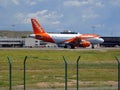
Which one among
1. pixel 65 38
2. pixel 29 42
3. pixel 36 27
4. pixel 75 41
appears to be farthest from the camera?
pixel 29 42

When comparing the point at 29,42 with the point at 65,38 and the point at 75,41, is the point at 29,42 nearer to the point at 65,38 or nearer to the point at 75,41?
the point at 65,38

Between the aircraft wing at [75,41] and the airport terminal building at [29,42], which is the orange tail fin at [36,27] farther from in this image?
the airport terminal building at [29,42]

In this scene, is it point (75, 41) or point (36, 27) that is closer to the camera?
point (75, 41)

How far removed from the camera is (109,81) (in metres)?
26.6

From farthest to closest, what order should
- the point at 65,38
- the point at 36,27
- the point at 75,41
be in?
the point at 36,27, the point at 65,38, the point at 75,41

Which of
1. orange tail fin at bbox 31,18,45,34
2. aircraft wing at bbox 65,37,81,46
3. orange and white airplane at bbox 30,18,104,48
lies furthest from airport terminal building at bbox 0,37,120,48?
aircraft wing at bbox 65,37,81,46

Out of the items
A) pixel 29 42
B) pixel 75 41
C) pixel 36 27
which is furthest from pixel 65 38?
pixel 29 42

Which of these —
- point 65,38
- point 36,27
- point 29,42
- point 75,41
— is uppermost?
point 36,27

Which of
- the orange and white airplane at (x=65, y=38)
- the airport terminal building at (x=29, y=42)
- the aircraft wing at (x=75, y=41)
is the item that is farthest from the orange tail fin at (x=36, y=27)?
the airport terminal building at (x=29, y=42)

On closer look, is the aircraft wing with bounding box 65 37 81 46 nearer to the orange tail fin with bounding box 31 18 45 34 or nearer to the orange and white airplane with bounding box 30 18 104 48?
the orange and white airplane with bounding box 30 18 104 48

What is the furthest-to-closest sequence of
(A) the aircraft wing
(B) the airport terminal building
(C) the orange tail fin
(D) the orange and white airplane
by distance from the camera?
(B) the airport terminal building
(C) the orange tail fin
(D) the orange and white airplane
(A) the aircraft wing

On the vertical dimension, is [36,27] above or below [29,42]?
above

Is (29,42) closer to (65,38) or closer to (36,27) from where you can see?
(36,27)

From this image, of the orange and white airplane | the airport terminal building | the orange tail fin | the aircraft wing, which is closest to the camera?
the aircraft wing
